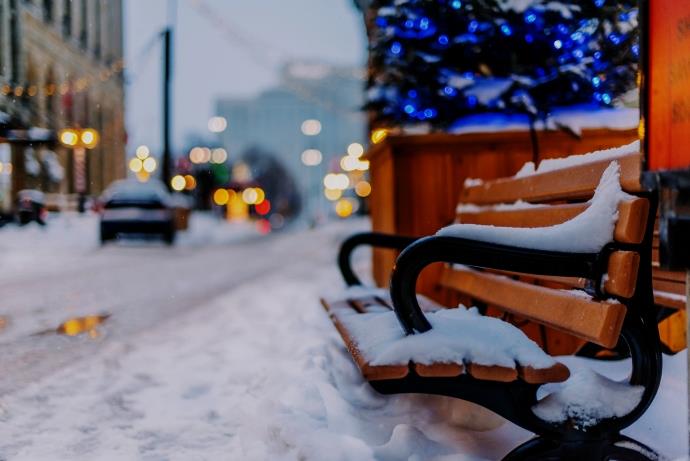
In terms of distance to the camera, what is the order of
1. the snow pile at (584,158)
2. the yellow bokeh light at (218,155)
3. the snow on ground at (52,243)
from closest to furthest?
the snow pile at (584,158) < the snow on ground at (52,243) < the yellow bokeh light at (218,155)

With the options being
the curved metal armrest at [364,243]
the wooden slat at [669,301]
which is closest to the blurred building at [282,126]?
the curved metal armrest at [364,243]

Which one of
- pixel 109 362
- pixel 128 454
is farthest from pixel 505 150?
pixel 128 454

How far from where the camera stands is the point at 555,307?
225 centimetres

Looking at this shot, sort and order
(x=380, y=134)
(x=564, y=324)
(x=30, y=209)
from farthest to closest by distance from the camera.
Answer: (x=30, y=209)
(x=380, y=134)
(x=564, y=324)

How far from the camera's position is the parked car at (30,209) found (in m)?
19.0

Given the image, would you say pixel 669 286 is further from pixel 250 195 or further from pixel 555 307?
pixel 250 195

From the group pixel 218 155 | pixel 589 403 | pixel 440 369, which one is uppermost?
pixel 218 155

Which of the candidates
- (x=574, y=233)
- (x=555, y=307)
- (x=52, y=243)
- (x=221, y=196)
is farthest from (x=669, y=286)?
(x=221, y=196)

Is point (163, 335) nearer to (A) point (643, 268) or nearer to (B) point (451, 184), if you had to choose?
(B) point (451, 184)

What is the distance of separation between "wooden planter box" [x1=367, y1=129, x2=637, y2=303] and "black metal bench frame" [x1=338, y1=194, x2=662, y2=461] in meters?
2.74

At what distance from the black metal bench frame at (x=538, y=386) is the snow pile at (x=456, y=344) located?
0.20 feet

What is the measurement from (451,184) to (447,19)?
3.68 ft

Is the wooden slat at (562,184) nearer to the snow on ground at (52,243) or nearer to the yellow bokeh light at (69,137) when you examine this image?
the snow on ground at (52,243)

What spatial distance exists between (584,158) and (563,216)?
22 cm
